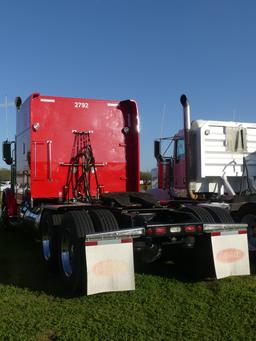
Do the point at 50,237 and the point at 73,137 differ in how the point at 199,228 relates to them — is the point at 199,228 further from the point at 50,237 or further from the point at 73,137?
the point at 73,137

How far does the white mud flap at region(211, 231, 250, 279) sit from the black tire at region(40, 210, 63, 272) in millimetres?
2539

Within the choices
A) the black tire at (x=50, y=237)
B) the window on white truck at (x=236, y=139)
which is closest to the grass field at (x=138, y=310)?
the black tire at (x=50, y=237)

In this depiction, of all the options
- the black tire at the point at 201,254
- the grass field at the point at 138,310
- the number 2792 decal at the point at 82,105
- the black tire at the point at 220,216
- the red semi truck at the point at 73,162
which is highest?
the number 2792 decal at the point at 82,105

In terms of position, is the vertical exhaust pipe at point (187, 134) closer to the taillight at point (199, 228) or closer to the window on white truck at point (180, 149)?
the window on white truck at point (180, 149)

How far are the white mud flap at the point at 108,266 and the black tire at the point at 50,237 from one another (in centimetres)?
172

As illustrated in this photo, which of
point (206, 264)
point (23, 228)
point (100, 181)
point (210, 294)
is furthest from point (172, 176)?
point (210, 294)

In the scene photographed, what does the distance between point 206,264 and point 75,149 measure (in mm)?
4164

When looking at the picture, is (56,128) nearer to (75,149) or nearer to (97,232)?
(75,149)

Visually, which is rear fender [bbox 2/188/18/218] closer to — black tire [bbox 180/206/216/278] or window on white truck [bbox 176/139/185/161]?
window on white truck [bbox 176/139/185/161]

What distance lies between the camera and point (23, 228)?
43.0 ft

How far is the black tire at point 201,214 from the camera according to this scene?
674 centimetres

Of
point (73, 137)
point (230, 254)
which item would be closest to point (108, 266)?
point (230, 254)

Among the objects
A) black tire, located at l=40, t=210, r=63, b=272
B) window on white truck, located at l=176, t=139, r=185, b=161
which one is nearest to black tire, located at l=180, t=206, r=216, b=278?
black tire, located at l=40, t=210, r=63, b=272

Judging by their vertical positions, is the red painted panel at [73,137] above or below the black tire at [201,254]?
above
